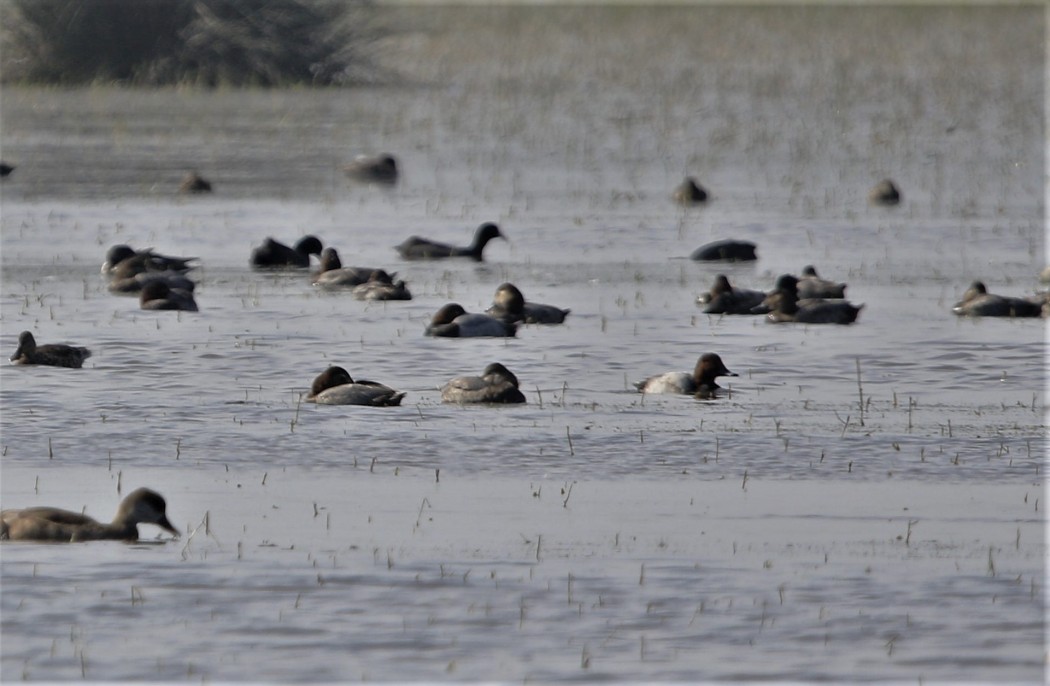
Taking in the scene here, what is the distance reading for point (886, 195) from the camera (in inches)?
1133

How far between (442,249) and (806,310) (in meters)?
6.17

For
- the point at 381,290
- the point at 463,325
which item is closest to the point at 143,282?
the point at 381,290

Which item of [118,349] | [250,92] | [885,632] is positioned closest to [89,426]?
[118,349]

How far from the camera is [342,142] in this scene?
40.4m

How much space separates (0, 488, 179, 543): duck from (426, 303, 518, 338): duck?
752 centimetres

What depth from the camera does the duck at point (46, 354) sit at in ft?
51.2

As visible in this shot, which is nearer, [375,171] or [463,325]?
[463,325]

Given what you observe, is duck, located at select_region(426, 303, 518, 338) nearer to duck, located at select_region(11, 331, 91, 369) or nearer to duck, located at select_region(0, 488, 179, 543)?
duck, located at select_region(11, 331, 91, 369)

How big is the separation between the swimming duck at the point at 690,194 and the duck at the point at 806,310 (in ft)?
33.1

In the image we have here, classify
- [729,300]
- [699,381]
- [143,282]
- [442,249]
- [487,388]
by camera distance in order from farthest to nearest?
[442,249], [143,282], [729,300], [699,381], [487,388]

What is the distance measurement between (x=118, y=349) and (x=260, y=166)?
61.8ft

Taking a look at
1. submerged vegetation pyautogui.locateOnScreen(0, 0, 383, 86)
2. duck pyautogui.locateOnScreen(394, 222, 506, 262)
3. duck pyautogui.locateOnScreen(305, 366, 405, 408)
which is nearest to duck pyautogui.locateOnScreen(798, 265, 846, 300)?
duck pyautogui.locateOnScreen(394, 222, 506, 262)

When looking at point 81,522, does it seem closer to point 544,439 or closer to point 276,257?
point 544,439

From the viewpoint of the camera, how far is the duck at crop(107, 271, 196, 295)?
20.0m
